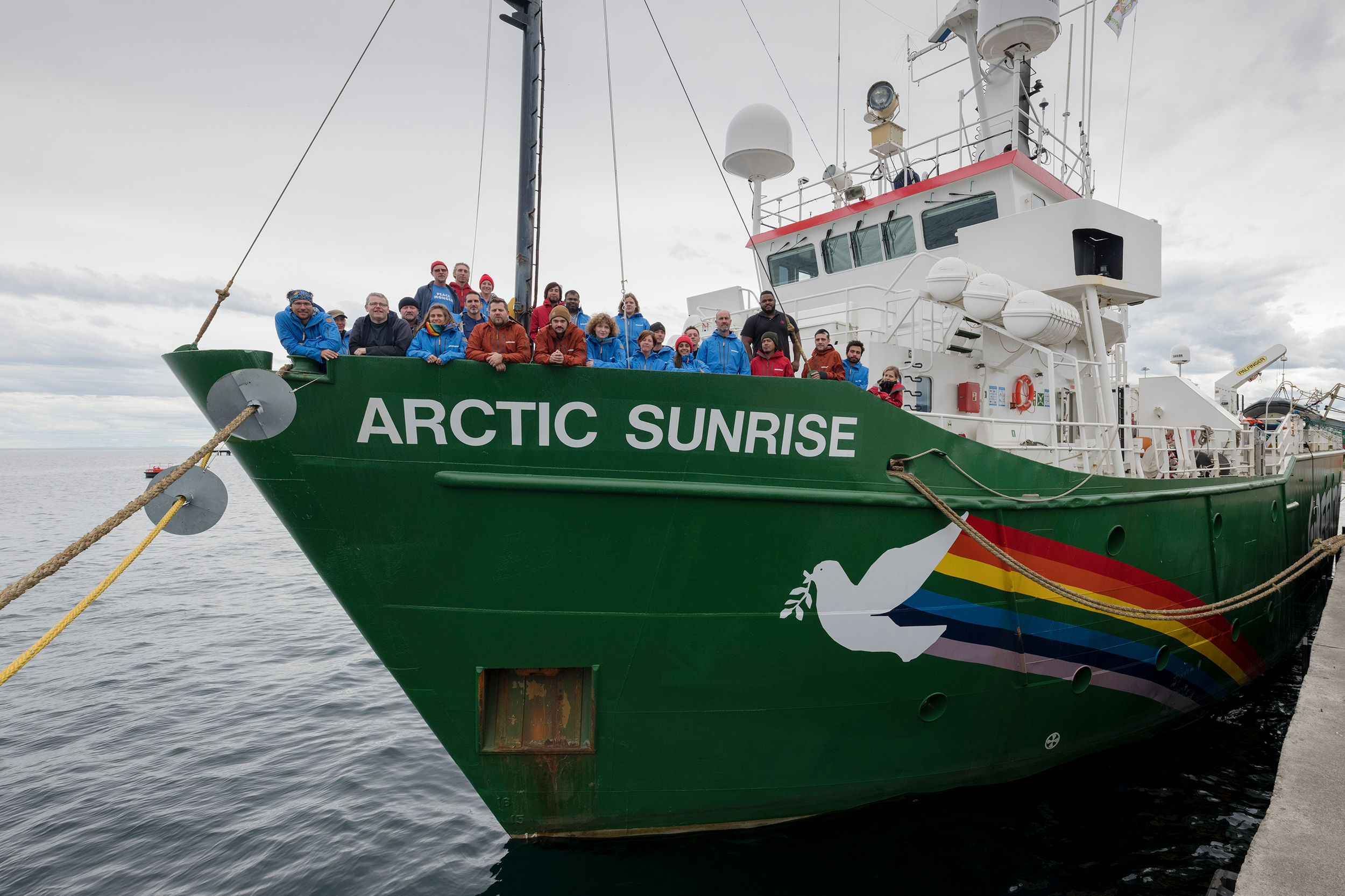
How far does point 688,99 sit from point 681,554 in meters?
3.07

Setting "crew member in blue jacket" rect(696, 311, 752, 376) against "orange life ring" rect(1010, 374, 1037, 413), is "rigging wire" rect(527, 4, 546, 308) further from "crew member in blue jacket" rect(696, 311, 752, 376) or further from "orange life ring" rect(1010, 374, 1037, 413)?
"orange life ring" rect(1010, 374, 1037, 413)

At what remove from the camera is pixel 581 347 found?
3809 millimetres

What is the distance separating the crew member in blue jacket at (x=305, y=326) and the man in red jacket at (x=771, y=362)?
284cm

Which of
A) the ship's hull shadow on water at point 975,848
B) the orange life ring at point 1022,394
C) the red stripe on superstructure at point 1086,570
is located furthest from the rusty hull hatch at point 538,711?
the orange life ring at point 1022,394

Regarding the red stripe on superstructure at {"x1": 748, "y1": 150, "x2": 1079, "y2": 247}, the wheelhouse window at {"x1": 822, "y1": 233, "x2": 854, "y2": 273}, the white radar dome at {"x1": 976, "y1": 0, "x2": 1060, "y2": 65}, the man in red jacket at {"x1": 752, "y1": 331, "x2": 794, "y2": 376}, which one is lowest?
the man in red jacket at {"x1": 752, "y1": 331, "x2": 794, "y2": 376}

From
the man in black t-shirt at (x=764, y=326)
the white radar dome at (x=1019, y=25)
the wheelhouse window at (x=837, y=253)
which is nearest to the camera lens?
the man in black t-shirt at (x=764, y=326)

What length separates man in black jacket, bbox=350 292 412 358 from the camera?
423cm

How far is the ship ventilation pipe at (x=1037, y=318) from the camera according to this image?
6422 mm

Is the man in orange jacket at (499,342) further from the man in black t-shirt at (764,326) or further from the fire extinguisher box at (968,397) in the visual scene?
the fire extinguisher box at (968,397)

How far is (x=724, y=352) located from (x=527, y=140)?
208 centimetres

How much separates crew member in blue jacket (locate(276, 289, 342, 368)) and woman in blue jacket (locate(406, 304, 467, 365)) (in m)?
0.43

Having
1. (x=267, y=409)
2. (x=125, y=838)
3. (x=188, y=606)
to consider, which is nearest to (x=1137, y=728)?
(x=267, y=409)

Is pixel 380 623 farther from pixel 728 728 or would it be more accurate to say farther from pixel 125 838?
pixel 125 838

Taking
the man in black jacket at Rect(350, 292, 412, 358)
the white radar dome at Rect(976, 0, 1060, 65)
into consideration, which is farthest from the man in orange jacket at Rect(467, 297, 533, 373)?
the white radar dome at Rect(976, 0, 1060, 65)
